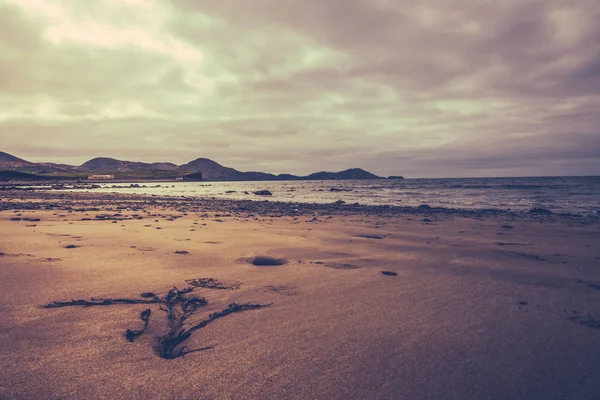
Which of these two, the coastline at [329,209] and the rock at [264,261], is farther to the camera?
the coastline at [329,209]

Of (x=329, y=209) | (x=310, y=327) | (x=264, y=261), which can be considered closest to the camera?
(x=310, y=327)

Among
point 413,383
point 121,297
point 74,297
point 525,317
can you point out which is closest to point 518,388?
point 413,383

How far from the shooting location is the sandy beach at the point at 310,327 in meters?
2.25

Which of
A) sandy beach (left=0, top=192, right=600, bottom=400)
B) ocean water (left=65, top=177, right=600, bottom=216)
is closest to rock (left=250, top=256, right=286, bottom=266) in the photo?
sandy beach (left=0, top=192, right=600, bottom=400)

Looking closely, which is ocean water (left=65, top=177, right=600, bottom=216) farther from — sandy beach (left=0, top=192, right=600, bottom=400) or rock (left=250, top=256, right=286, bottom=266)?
rock (left=250, top=256, right=286, bottom=266)

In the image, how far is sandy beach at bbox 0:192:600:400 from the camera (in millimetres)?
2250

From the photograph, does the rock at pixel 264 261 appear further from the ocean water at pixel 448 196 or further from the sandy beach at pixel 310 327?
the ocean water at pixel 448 196

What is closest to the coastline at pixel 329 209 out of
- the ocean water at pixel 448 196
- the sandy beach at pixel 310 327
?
the ocean water at pixel 448 196

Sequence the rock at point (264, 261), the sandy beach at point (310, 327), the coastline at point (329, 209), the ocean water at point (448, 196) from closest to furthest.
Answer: the sandy beach at point (310, 327) → the rock at point (264, 261) → the coastline at point (329, 209) → the ocean water at point (448, 196)

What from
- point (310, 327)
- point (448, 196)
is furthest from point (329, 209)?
point (448, 196)

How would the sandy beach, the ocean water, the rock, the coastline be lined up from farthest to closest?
the ocean water < the coastline < the rock < the sandy beach

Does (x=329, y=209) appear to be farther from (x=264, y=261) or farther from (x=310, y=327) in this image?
(x=310, y=327)

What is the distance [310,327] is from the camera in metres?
3.18

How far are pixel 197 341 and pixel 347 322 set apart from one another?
4.36ft
